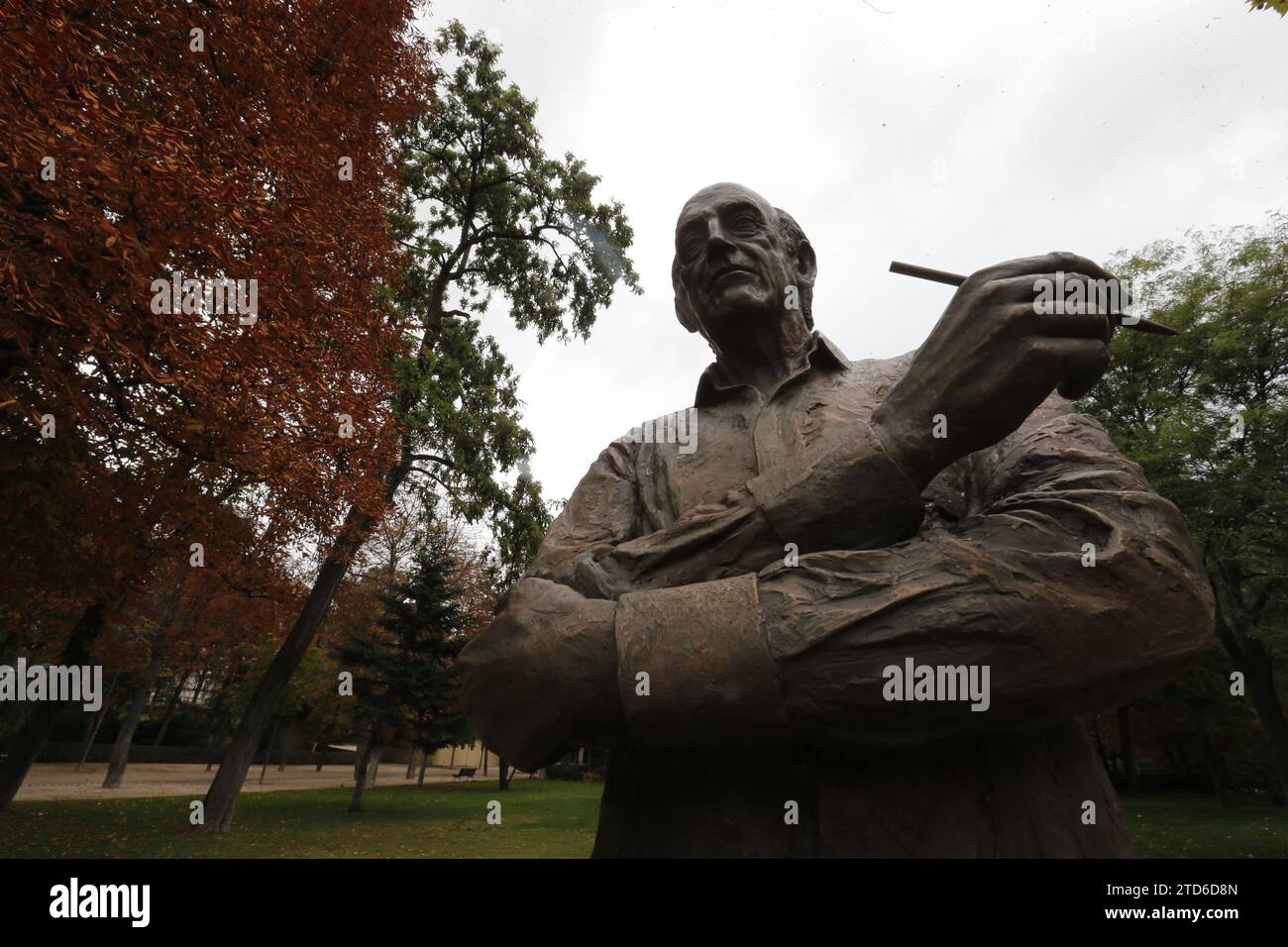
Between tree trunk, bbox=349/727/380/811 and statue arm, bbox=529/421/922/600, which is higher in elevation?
statue arm, bbox=529/421/922/600

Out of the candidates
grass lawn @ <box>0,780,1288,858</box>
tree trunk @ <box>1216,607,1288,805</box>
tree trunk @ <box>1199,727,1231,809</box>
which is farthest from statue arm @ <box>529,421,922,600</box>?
tree trunk @ <box>1199,727,1231,809</box>

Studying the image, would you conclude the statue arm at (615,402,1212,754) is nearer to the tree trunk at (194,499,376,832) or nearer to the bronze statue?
the bronze statue

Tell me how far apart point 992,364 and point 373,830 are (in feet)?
52.3

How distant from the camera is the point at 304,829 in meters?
14.3

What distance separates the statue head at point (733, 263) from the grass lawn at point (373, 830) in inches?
440

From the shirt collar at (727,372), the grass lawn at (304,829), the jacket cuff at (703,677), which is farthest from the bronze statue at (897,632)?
the grass lawn at (304,829)

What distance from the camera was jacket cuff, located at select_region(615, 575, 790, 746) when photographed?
1.48m

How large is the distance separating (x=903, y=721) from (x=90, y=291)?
23.6ft

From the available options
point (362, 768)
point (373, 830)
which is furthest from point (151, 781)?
point (373, 830)

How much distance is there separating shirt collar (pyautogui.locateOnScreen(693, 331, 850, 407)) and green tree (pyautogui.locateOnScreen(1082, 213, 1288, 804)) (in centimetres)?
1221

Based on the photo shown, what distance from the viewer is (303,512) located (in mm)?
10352

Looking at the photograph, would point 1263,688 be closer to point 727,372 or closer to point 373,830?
point 727,372

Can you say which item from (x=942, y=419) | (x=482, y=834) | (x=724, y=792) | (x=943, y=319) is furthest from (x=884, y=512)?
(x=482, y=834)

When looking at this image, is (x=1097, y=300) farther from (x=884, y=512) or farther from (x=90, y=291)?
(x=90, y=291)
